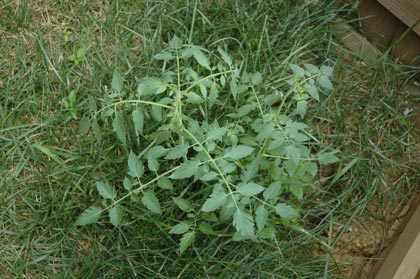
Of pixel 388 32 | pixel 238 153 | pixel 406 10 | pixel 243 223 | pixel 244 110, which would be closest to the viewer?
pixel 243 223

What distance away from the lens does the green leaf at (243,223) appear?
2.13 metres

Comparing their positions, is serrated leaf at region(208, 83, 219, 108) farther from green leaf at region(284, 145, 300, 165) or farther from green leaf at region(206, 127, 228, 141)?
green leaf at region(284, 145, 300, 165)

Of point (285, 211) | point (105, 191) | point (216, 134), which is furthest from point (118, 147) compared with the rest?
point (285, 211)

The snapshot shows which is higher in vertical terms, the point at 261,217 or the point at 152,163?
the point at 261,217

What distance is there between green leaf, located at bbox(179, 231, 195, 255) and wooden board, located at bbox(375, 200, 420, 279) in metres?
0.83

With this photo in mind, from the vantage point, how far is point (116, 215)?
2.32 meters

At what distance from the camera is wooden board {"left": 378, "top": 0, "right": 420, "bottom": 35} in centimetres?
277

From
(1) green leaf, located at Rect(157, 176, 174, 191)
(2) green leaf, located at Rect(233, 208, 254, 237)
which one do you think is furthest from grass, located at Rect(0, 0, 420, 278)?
(2) green leaf, located at Rect(233, 208, 254, 237)

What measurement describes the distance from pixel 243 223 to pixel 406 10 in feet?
4.33

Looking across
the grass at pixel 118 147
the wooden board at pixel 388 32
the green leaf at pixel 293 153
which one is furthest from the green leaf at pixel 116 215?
the wooden board at pixel 388 32

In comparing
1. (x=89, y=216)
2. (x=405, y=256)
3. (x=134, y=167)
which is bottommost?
(x=89, y=216)

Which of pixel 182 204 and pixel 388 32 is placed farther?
pixel 388 32

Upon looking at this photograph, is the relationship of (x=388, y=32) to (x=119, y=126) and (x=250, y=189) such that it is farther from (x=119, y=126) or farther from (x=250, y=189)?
(x=119, y=126)

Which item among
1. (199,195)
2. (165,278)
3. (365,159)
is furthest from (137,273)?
(365,159)
